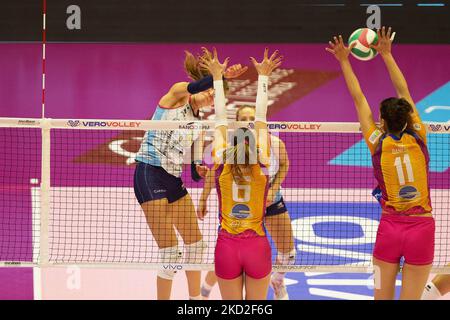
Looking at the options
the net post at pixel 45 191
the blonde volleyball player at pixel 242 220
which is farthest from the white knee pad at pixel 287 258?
the net post at pixel 45 191

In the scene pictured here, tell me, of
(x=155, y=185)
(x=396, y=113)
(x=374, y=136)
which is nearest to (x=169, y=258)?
(x=155, y=185)

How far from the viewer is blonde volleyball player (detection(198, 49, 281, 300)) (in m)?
6.10

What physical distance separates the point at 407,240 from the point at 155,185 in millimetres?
2626

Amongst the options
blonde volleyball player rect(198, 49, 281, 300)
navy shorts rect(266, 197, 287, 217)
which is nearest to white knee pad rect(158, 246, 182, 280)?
navy shorts rect(266, 197, 287, 217)

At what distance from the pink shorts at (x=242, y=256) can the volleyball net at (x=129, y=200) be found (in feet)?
3.30

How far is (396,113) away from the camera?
19.5 ft

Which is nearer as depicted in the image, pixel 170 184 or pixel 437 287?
pixel 437 287

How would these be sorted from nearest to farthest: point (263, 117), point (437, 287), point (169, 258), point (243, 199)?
1. point (243, 199)
2. point (263, 117)
3. point (437, 287)
4. point (169, 258)

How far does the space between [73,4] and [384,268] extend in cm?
1102

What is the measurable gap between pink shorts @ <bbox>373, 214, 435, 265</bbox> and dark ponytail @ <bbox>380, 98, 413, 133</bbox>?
0.70 meters

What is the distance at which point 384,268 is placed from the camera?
19.9 ft

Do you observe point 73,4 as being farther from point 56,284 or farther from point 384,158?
point 384,158

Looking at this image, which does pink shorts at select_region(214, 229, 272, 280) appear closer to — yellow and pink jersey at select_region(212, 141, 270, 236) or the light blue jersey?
yellow and pink jersey at select_region(212, 141, 270, 236)

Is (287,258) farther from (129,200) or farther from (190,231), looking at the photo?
(129,200)
